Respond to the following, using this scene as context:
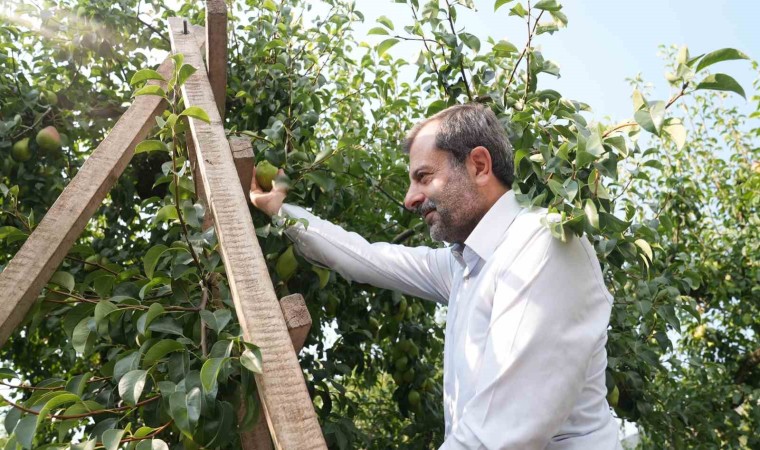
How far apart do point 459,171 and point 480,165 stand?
0.16 ft

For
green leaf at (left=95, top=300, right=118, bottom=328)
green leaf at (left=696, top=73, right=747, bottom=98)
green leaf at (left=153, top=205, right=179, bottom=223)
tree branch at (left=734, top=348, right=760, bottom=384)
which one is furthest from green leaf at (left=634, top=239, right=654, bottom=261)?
tree branch at (left=734, top=348, right=760, bottom=384)

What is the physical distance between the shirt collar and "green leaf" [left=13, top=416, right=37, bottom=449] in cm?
87

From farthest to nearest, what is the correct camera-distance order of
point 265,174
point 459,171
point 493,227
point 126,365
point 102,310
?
point 265,174, point 459,171, point 493,227, point 102,310, point 126,365

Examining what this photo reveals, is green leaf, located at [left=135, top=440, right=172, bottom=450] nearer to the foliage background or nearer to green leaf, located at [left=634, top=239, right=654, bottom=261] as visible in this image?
the foliage background

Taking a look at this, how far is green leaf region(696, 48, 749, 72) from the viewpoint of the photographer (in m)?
1.14

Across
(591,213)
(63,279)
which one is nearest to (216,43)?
(63,279)

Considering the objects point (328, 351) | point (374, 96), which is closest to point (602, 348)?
point (328, 351)

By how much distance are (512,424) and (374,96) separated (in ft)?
7.43

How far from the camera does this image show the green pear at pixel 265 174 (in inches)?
75.6

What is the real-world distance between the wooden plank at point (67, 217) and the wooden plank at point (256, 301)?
348 mm

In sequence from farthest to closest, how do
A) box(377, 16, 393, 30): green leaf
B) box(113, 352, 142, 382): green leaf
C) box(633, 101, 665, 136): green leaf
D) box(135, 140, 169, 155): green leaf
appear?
box(377, 16, 393, 30): green leaf
box(135, 140, 169, 155): green leaf
box(113, 352, 142, 382): green leaf
box(633, 101, 665, 136): green leaf

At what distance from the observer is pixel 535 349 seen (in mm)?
1200

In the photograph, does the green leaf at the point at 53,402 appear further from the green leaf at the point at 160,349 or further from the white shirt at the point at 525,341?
the white shirt at the point at 525,341

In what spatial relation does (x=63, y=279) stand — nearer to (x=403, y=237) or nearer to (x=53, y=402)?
(x=53, y=402)
